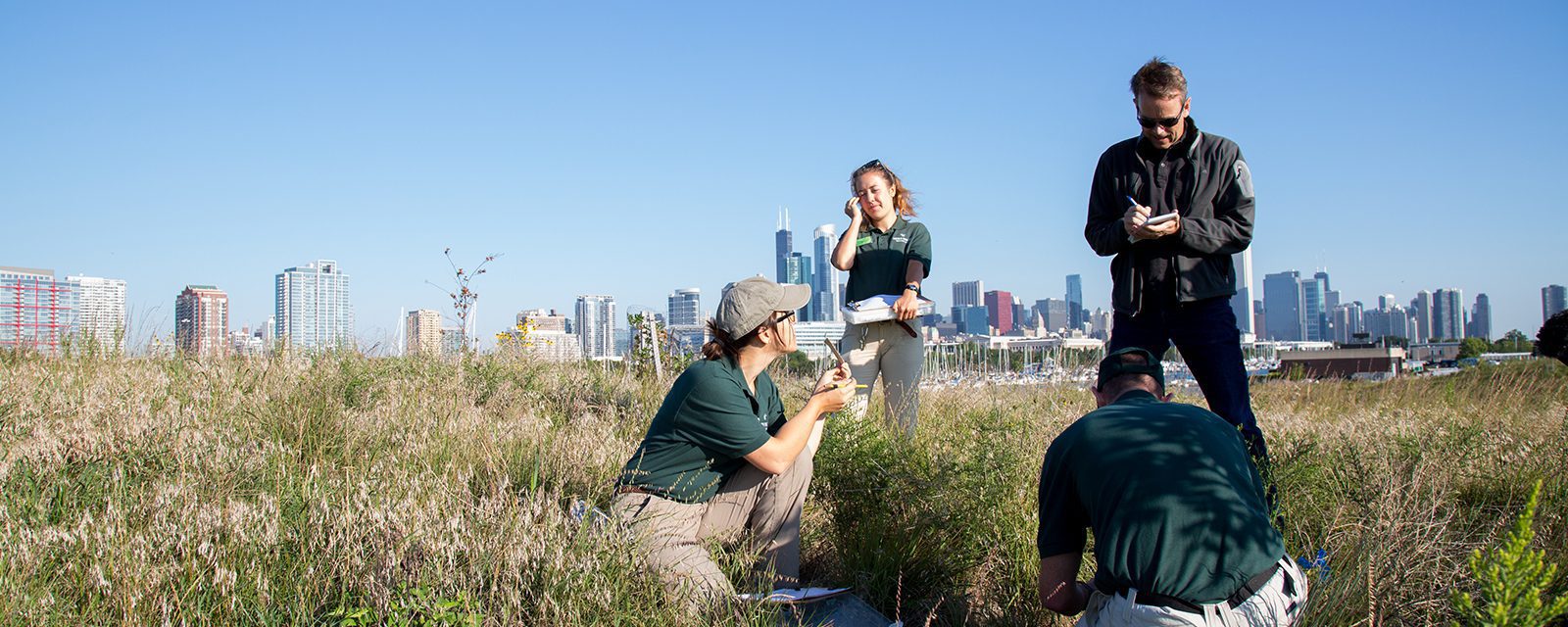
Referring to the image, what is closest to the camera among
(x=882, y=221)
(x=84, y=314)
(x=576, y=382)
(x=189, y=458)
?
(x=189, y=458)

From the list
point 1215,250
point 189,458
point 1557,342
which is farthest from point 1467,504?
point 189,458

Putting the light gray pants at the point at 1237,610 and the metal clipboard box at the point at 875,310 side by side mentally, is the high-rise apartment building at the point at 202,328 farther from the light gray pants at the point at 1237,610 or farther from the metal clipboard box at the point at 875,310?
the light gray pants at the point at 1237,610

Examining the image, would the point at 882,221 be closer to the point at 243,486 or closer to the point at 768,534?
the point at 768,534

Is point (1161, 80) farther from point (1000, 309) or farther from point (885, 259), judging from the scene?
point (1000, 309)

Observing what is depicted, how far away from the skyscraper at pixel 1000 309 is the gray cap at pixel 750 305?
147 m

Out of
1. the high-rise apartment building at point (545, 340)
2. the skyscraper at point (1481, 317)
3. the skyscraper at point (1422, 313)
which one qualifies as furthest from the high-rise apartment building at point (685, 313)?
the skyscraper at point (1481, 317)

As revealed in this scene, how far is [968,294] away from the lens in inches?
7293

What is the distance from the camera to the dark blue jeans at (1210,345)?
3.65 m

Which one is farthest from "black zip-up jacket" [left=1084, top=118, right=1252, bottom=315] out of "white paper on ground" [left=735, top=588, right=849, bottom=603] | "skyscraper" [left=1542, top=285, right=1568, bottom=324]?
"skyscraper" [left=1542, top=285, right=1568, bottom=324]

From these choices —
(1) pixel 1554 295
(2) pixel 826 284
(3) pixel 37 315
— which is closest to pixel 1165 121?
(3) pixel 37 315

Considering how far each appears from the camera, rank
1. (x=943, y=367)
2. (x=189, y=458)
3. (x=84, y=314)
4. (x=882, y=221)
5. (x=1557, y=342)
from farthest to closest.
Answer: (x=943, y=367) → (x=84, y=314) → (x=882, y=221) → (x=1557, y=342) → (x=189, y=458)

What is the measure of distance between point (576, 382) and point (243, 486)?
3897 mm

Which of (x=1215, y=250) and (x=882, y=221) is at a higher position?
(x=882, y=221)

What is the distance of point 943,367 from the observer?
32.7 ft
